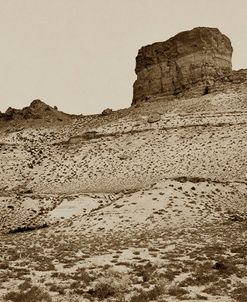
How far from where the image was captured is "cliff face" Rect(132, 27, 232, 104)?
64.0 metres

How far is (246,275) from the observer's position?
17.0 meters

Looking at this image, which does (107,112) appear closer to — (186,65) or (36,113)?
(36,113)

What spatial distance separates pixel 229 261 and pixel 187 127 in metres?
33.0

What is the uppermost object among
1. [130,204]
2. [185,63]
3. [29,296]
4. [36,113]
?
[185,63]

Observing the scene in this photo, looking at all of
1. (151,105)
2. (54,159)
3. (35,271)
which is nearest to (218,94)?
(151,105)

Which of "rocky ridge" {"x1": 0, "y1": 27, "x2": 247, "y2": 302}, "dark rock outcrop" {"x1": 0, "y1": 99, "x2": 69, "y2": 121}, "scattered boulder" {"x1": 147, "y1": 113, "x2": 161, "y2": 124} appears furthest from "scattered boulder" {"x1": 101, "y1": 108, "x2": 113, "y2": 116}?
"scattered boulder" {"x1": 147, "y1": 113, "x2": 161, "y2": 124}

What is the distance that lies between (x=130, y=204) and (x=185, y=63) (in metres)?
36.8

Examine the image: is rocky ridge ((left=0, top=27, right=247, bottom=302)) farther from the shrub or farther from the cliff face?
the cliff face

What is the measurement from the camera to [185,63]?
65.1 m

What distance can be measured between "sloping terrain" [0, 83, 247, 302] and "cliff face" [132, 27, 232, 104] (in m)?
4.37

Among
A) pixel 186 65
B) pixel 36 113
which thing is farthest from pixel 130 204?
pixel 36 113

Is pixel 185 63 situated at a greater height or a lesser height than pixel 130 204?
greater

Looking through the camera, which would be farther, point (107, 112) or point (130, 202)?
point (107, 112)

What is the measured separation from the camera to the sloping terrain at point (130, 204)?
1627cm
